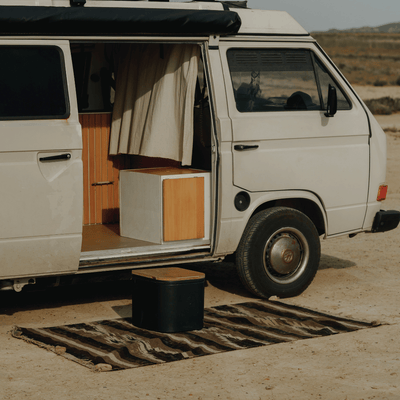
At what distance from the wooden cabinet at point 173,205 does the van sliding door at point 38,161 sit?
911 millimetres

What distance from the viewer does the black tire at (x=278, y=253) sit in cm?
670

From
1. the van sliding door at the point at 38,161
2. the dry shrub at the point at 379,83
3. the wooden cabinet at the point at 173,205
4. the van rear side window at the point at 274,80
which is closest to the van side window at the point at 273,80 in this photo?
the van rear side window at the point at 274,80

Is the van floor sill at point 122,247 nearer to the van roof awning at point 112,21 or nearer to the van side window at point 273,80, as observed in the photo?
the van side window at point 273,80

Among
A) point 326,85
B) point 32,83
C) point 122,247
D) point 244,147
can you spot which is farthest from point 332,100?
point 32,83

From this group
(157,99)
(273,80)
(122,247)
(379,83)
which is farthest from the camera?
(379,83)

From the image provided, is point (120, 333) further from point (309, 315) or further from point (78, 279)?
point (309, 315)

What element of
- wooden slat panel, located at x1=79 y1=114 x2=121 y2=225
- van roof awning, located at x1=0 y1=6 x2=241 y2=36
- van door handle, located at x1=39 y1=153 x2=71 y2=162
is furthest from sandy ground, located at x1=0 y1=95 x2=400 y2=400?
van roof awning, located at x1=0 y1=6 x2=241 y2=36

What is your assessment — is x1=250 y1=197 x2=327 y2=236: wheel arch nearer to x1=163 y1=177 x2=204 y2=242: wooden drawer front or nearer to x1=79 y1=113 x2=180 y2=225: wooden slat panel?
x1=163 y1=177 x2=204 y2=242: wooden drawer front

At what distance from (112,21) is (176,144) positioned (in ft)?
4.60

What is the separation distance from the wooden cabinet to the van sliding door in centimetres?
91

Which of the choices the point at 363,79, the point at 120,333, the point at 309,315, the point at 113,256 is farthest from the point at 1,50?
the point at 363,79

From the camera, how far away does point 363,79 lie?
46.5 metres

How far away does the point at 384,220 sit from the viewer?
7.36m

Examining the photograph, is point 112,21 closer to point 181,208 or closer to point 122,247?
point 181,208
